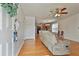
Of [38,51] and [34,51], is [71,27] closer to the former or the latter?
[38,51]

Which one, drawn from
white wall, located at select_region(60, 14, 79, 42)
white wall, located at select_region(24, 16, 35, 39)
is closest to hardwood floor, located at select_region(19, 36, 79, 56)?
white wall, located at select_region(60, 14, 79, 42)

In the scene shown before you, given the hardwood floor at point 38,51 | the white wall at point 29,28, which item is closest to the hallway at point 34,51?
the hardwood floor at point 38,51

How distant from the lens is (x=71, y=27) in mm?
11180

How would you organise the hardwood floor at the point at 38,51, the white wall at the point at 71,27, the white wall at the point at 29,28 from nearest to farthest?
the hardwood floor at the point at 38,51 < the white wall at the point at 71,27 < the white wall at the point at 29,28

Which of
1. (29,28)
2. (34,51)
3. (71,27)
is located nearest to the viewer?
(34,51)

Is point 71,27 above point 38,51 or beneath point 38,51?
above

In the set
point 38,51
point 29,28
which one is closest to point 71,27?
point 29,28

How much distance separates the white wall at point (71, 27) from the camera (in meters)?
10.0

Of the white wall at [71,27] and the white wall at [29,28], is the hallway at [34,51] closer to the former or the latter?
the white wall at [71,27]

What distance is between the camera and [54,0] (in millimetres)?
847

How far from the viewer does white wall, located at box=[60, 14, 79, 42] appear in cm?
1001

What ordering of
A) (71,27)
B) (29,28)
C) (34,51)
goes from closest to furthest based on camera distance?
(34,51), (71,27), (29,28)

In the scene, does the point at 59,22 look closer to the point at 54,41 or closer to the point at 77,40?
the point at 77,40

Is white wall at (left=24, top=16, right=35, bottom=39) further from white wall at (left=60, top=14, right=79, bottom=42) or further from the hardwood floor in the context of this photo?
the hardwood floor
